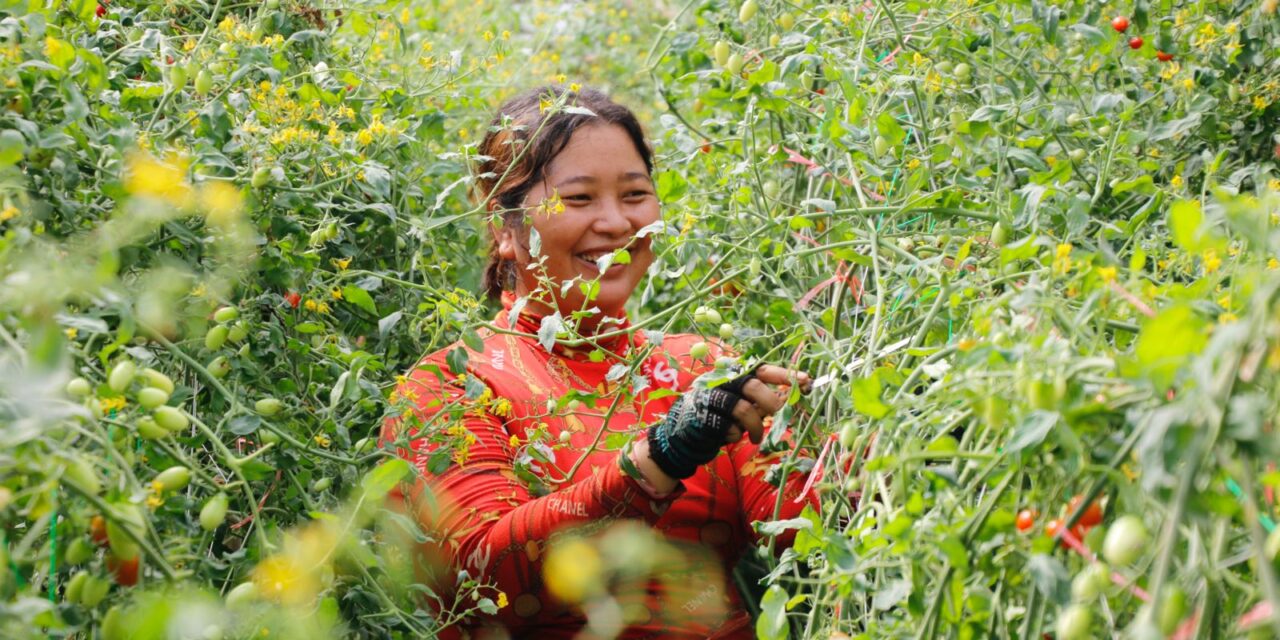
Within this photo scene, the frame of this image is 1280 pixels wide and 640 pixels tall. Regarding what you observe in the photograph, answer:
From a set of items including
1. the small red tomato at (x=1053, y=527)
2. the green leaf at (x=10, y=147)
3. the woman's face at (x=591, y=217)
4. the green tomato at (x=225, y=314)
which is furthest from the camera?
the woman's face at (x=591, y=217)

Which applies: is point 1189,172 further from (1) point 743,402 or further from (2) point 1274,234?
(2) point 1274,234

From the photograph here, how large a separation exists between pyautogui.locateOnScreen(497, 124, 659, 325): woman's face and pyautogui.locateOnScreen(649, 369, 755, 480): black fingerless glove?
0.34 metres

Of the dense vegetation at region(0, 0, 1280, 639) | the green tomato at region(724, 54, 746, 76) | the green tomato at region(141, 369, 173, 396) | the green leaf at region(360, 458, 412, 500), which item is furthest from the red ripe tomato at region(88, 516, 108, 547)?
the green tomato at region(724, 54, 746, 76)

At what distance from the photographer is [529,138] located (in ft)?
5.25

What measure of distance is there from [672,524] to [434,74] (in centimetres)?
70

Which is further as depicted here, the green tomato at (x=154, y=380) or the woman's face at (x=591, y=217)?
the woman's face at (x=591, y=217)

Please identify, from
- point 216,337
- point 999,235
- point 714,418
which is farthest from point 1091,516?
point 216,337

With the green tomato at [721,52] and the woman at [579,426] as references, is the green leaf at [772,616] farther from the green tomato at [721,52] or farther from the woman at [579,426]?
the green tomato at [721,52]

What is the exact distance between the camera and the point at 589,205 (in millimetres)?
1648

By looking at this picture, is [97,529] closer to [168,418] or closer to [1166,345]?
[168,418]

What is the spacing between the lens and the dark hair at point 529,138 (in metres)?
1.64

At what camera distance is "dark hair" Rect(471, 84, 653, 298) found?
164cm

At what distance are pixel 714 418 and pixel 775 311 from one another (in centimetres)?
21

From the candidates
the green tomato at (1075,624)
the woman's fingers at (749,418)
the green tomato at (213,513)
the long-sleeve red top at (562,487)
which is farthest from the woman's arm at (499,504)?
the green tomato at (1075,624)
